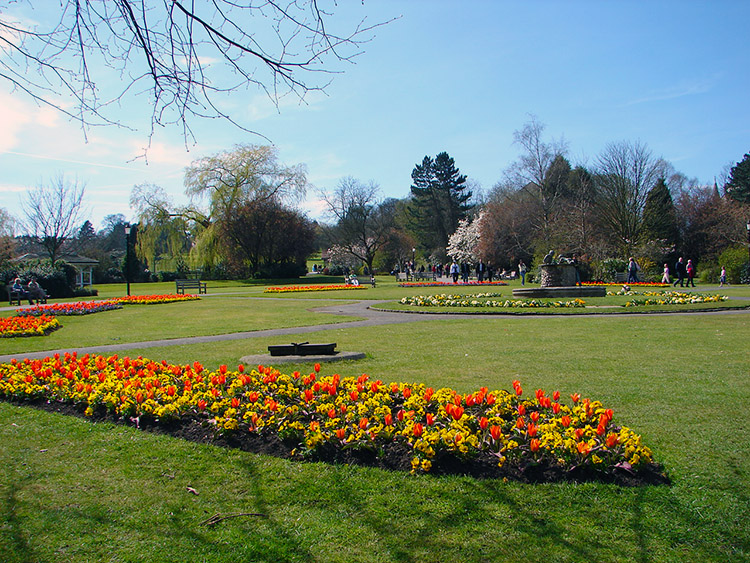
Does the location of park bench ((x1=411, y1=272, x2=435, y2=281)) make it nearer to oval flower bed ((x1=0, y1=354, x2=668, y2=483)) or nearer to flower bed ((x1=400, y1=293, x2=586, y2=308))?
flower bed ((x1=400, y1=293, x2=586, y2=308))

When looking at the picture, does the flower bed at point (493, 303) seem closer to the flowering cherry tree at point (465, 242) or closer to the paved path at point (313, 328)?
the paved path at point (313, 328)

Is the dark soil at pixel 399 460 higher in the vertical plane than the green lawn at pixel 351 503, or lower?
higher

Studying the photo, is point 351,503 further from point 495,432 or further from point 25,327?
point 25,327

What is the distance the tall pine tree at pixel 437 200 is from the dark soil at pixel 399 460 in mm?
70445

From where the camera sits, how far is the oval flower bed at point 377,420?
152 inches

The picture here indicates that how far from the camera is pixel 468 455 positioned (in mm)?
3902

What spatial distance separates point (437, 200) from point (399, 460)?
239 ft

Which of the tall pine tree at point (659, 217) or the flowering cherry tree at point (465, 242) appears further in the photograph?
the flowering cherry tree at point (465, 242)

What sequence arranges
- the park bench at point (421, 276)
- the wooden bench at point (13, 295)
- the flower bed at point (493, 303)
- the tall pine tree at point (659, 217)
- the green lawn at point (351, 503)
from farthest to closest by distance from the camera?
1. the park bench at point (421, 276)
2. the tall pine tree at point (659, 217)
3. the wooden bench at point (13, 295)
4. the flower bed at point (493, 303)
5. the green lawn at point (351, 503)

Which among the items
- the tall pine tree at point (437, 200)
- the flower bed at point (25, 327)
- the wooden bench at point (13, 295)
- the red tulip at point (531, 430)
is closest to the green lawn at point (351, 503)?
the red tulip at point (531, 430)

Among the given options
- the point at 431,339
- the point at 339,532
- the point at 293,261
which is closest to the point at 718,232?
the point at 293,261

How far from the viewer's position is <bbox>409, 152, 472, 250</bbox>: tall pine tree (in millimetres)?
74938

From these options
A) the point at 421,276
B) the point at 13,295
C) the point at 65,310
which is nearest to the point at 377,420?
the point at 65,310

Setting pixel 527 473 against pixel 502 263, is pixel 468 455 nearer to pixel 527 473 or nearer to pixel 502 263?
pixel 527 473
